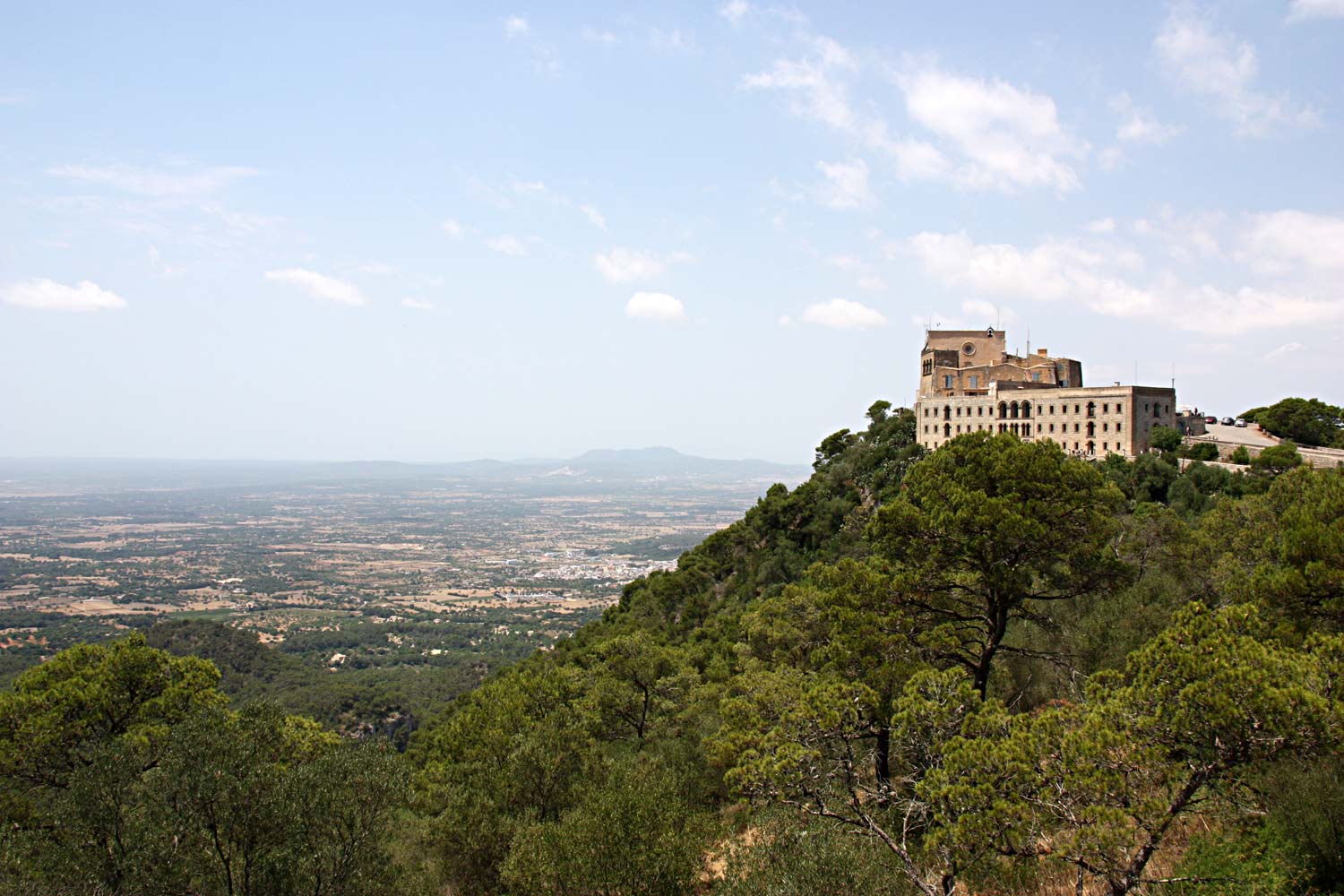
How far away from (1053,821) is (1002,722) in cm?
125

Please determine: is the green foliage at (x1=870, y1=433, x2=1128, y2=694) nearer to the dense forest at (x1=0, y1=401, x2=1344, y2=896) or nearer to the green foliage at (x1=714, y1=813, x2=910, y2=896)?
the dense forest at (x1=0, y1=401, x2=1344, y2=896)

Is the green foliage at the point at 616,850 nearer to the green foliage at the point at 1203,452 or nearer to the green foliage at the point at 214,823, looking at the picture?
the green foliage at the point at 214,823

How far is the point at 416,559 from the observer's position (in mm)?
150875

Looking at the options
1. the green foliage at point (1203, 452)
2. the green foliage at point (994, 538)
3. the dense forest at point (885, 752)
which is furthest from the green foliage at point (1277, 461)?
the green foliage at point (994, 538)

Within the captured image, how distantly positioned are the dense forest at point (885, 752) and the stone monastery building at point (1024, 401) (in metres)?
21.8

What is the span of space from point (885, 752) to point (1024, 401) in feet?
123

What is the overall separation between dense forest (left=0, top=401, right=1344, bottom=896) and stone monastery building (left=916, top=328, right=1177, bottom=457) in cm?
2176

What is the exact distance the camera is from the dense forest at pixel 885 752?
795cm

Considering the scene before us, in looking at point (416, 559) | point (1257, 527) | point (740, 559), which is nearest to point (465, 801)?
point (1257, 527)

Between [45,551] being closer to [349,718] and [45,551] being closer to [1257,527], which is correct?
[349,718]

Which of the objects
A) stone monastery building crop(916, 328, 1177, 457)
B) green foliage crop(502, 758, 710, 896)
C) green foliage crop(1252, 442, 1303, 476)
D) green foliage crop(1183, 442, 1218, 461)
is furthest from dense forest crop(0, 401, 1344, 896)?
stone monastery building crop(916, 328, 1177, 457)

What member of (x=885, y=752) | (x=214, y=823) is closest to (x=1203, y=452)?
(x=885, y=752)

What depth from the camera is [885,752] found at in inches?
472

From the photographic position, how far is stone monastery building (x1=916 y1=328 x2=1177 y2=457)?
42156 millimetres
